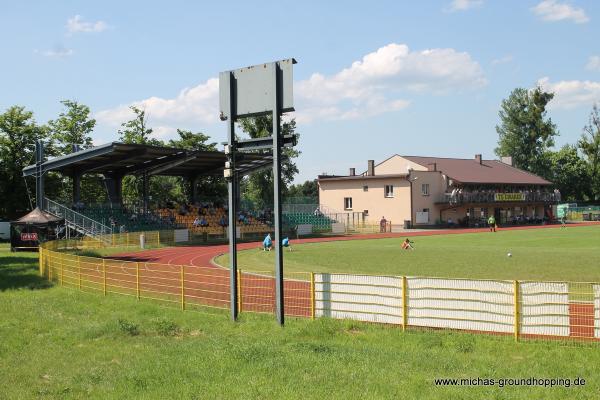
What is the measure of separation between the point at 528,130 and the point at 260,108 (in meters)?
97.7

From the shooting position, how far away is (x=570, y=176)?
104 metres

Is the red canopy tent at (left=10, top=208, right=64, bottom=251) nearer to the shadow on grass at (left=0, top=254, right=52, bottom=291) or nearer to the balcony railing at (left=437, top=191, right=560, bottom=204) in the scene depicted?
the shadow on grass at (left=0, top=254, right=52, bottom=291)

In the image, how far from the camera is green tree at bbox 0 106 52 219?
57.1 m

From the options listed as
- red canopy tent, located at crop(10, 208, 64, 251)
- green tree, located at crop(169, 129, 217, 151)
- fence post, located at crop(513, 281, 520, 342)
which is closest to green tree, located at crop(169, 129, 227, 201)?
green tree, located at crop(169, 129, 217, 151)

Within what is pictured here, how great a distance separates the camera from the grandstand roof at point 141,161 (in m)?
42.5

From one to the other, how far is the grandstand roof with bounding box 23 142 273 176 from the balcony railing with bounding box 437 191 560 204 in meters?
25.1

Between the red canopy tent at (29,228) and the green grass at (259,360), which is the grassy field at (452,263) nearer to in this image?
the green grass at (259,360)

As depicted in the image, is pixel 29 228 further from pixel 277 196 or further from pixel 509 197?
pixel 509 197

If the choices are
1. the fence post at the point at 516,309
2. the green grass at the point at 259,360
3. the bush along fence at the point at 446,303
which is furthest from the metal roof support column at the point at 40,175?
the fence post at the point at 516,309

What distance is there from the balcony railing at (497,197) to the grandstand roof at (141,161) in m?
25.1

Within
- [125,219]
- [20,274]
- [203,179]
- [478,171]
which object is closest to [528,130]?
[478,171]

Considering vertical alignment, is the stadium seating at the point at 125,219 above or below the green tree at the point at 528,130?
below

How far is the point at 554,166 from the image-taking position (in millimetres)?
105000

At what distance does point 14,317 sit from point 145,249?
23.8 metres
